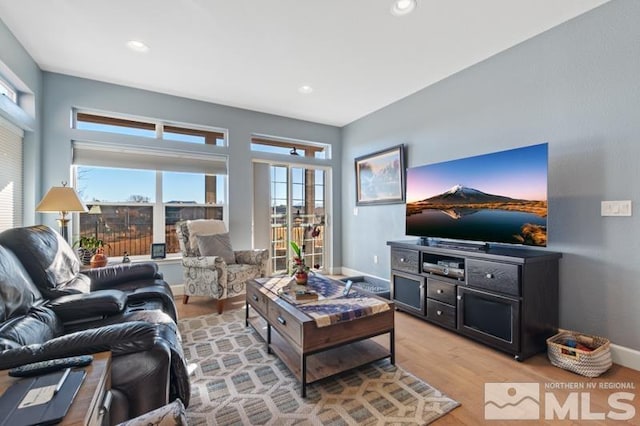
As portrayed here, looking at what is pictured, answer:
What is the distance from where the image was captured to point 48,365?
1.02 meters

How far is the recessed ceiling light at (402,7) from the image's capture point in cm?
218

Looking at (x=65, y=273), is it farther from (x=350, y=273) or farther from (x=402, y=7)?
(x=350, y=273)

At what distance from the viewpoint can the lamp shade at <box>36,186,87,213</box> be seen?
2525 millimetres

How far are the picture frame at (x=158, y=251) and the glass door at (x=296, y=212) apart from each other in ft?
5.20

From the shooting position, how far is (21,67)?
8.98 ft

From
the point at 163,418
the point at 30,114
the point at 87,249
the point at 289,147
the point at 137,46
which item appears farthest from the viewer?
the point at 289,147

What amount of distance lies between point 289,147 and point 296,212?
1.13m

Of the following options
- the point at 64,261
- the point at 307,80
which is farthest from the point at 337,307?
the point at 307,80

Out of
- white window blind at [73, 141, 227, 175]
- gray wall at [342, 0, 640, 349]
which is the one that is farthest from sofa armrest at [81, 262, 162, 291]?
gray wall at [342, 0, 640, 349]

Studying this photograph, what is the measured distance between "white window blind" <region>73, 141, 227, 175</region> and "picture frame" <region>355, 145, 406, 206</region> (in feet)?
7.09

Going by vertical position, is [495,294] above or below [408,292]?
above

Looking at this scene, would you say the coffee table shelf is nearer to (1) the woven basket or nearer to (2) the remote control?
(2) the remote control

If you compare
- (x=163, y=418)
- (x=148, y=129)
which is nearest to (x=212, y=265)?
(x=148, y=129)

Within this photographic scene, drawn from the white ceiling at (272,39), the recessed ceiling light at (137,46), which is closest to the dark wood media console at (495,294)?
the white ceiling at (272,39)
